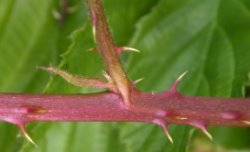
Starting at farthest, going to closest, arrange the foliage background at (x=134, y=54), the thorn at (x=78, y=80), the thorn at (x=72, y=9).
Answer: the thorn at (x=72, y=9) < the foliage background at (x=134, y=54) < the thorn at (x=78, y=80)

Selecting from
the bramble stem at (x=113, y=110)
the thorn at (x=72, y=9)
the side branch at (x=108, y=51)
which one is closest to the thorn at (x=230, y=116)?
the bramble stem at (x=113, y=110)

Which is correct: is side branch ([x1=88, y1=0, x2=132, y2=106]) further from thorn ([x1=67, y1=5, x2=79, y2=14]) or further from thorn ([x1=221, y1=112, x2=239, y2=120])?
thorn ([x1=67, y1=5, x2=79, y2=14])

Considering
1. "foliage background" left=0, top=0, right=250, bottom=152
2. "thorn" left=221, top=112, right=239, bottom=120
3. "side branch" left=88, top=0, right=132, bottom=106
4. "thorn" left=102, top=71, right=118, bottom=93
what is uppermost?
"side branch" left=88, top=0, right=132, bottom=106

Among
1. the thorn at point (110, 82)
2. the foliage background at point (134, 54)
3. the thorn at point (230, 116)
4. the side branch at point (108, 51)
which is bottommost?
the foliage background at point (134, 54)

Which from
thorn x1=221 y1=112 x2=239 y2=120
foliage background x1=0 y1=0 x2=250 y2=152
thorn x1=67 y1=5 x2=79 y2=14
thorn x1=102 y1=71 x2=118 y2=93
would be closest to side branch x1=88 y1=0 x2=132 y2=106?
thorn x1=102 y1=71 x2=118 y2=93

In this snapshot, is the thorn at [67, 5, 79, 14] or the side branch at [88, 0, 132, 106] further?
A: the thorn at [67, 5, 79, 14]

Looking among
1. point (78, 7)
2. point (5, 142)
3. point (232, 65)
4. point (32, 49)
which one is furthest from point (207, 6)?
point (5, 142)

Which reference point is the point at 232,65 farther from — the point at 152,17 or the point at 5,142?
the point at 5,142

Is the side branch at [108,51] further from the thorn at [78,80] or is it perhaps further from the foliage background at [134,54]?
the foliage background at [134,54]
